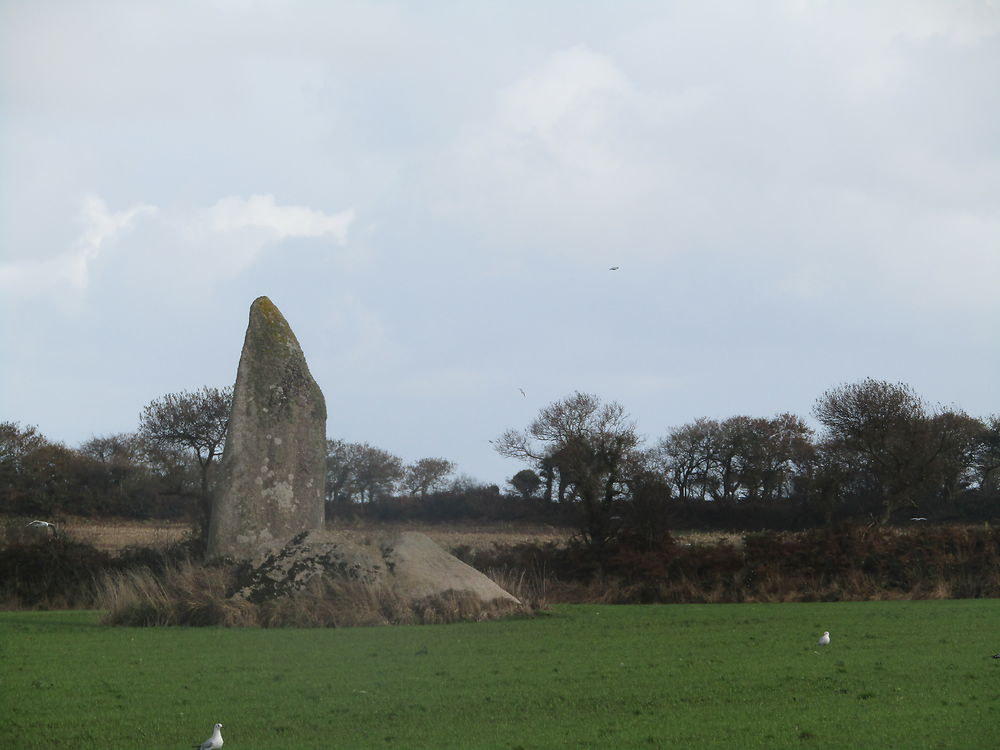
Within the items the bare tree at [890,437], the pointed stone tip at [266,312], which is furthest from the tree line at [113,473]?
the bare tree at [890,437]

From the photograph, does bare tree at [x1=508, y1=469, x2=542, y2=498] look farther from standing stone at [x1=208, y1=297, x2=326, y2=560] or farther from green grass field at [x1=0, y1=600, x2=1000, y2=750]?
green grass field at [x1=0, y1=600, x2=1000, y2=750]

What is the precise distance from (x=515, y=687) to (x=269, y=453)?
11.4 meters

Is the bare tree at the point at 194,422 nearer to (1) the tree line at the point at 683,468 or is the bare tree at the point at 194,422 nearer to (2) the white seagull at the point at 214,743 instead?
(1) the tree line at the point at 683,468

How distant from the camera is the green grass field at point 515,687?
22.6 ft

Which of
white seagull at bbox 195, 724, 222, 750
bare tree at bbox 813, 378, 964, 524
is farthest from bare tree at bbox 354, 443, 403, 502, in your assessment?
white seagull at bbox 195, 724, 222, 750

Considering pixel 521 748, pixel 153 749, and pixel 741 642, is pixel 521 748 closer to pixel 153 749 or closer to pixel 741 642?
pixel 153 749

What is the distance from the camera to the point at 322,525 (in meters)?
20.1

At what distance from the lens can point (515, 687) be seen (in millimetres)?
8828

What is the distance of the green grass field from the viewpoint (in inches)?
271

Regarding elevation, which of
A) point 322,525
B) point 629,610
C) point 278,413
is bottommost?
point 629,610

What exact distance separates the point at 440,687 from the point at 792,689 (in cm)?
278

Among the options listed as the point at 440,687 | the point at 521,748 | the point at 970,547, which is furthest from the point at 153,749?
the point at 970,547

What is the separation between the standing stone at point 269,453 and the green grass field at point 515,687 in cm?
473

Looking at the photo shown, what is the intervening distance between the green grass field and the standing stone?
473 centimetres
